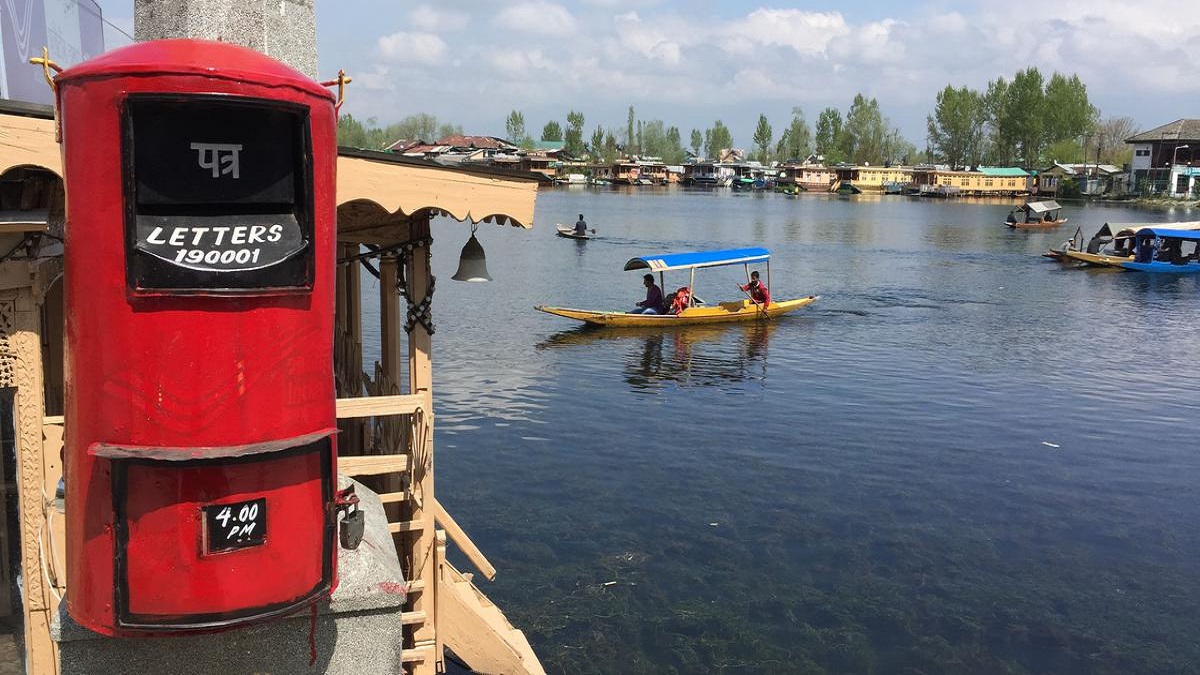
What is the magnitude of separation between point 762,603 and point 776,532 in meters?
2.26

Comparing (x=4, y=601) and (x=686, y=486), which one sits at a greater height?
(x=4, y=601)

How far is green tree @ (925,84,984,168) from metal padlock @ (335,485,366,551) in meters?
167

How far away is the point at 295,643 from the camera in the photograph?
4.96m

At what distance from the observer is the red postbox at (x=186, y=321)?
398cm

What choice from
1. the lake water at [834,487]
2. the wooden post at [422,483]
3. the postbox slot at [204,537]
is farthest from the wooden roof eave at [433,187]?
the lake water at [834,487]

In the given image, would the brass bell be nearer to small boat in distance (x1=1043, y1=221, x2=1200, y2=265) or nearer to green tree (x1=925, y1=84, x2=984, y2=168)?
small boat in distance (x1=1043, y1=221, x2=1200, y2=265)

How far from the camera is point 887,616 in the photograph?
39.7 feet

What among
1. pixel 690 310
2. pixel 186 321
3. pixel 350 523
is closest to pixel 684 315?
pixel 690 310

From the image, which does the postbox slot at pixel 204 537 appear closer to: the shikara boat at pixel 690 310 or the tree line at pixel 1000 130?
the shikara boat at pixel 690 310

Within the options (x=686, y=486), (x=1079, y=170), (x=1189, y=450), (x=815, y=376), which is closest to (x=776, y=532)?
(x=686, y=486)

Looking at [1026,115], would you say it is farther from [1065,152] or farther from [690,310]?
[690,310]

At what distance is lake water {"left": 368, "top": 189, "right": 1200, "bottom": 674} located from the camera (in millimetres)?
11695

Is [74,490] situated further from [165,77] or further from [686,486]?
[686,486]

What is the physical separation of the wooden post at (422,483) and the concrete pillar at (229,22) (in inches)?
57.9
